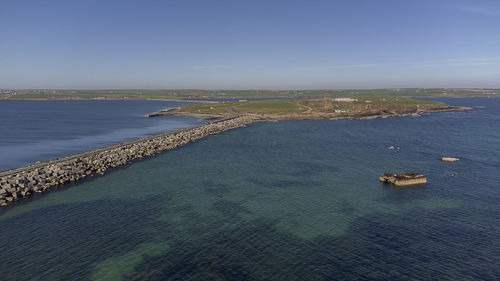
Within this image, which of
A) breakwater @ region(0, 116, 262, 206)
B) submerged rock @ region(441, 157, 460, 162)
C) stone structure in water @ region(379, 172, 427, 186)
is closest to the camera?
breakwater @ region(0, 116, 262, 206)

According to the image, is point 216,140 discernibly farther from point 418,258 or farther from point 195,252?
point 418,258

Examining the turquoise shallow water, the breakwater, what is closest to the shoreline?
the breakwater

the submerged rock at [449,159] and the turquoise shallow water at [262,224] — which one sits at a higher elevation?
the submerged rock at [449,159]

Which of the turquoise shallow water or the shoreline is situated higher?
the shoreline

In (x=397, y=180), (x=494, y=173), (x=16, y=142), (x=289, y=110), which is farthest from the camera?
(x=289, y=110)

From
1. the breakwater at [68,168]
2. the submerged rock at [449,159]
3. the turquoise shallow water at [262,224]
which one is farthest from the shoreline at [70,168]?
the submerged rock at [449,159]

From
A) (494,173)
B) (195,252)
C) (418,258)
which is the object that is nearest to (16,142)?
(195,252)

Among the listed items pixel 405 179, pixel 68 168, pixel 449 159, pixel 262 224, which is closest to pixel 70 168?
pixel 68 168

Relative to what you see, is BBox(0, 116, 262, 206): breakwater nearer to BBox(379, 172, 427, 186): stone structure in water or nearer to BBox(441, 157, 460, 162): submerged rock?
BBox(379, 172, 427, 186): stone structure in water

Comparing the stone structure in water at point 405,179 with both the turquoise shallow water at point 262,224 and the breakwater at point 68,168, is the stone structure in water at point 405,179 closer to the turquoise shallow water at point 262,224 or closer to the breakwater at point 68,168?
the turquoise shallow water at point 262,224
